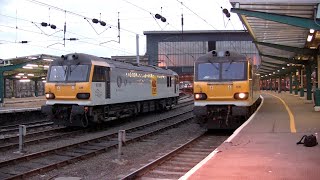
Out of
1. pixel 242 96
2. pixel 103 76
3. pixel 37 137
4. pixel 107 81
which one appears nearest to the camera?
pixel 242 96

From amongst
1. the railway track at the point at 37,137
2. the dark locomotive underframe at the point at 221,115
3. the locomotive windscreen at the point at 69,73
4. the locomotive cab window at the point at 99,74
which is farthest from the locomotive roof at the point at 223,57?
the railway track at the point at 37,137

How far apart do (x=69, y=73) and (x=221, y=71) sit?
676 cm

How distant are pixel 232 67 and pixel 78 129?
308 inches

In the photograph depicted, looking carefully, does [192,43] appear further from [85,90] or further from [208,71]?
[208,71]

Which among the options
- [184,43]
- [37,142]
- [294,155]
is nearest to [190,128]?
[37,142]

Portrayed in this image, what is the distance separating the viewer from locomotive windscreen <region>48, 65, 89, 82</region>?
17.8 metres

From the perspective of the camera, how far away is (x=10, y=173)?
32.8 ft

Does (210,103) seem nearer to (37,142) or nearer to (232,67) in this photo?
(232,67)

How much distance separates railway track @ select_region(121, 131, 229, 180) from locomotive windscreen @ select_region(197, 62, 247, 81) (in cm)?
252

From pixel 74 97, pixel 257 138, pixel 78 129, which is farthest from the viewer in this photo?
pixel 78 129

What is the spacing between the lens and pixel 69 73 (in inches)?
715

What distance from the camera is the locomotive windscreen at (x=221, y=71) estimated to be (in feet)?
51.8

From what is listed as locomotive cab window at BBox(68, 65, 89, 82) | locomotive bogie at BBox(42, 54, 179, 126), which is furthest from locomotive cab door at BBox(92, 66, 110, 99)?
locomotive cab window at BBox(68, 65, 89, 82)

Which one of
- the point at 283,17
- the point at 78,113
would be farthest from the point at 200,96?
the point at 78,113
